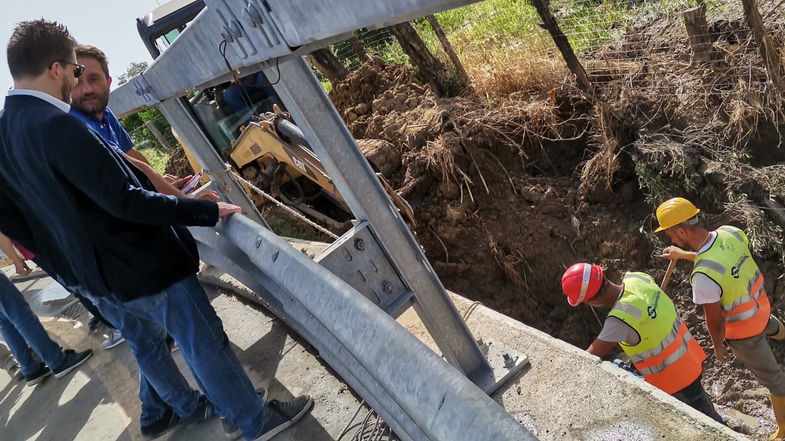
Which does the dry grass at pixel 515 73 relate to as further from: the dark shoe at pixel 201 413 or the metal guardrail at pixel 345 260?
the dark shoe at pixel 201 413

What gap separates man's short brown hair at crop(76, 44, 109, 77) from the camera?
3190 mm

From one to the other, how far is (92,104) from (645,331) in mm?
3490

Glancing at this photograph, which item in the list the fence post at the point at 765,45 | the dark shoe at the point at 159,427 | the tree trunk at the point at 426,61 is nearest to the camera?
the dark shoe at the point at 159,427

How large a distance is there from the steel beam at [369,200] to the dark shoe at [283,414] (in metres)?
0.78

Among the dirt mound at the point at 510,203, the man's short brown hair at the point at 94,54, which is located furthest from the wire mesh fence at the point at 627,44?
the man's short brown hair at the point at 94,54

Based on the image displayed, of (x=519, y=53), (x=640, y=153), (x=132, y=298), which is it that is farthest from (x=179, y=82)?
(x=519, y=53)

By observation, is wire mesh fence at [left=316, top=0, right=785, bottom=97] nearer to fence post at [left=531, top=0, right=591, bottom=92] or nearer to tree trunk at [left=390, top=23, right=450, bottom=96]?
fence post at [left=531, top=0, right=591, bottom=92]

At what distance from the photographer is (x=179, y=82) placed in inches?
105

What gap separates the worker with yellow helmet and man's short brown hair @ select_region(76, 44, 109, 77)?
11.7 ft

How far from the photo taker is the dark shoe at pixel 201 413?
10.6 feet

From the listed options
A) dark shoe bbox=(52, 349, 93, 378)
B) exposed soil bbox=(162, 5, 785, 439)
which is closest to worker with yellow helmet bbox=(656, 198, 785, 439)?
exposed soil bbox=(162, 5, 785, 439)

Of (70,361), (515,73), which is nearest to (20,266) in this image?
(70,361)

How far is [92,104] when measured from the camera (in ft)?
10.9

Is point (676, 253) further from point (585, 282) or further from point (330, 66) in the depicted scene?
point (330, 66)
